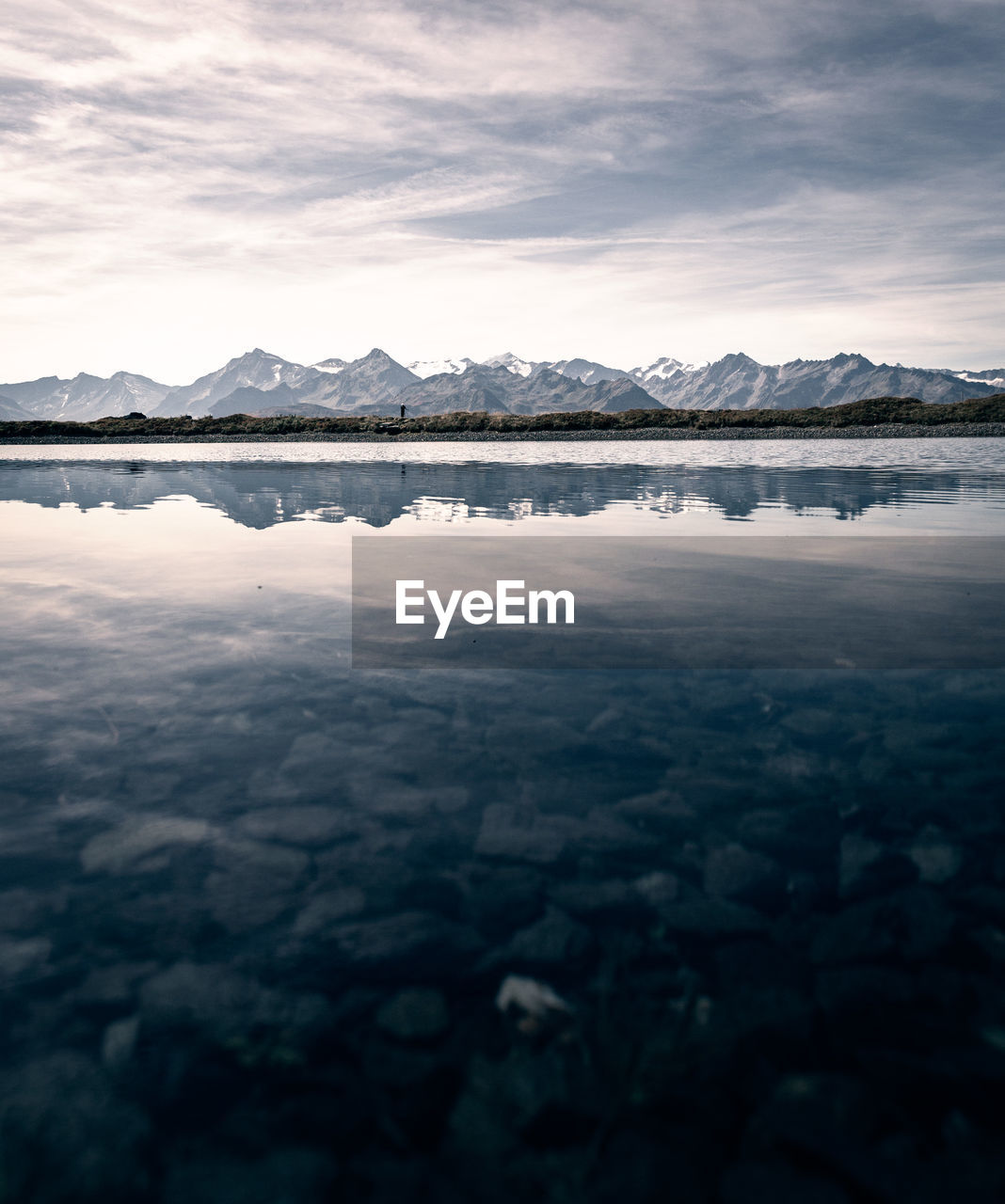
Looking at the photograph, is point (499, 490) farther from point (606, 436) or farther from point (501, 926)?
point (606, 436)

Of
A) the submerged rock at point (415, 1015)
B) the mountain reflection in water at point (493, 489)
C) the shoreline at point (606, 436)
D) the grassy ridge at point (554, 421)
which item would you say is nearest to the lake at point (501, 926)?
the submerged rock at point (415, 1015)

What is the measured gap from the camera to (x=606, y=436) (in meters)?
134

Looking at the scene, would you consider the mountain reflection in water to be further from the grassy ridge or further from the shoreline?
the grassy ridge

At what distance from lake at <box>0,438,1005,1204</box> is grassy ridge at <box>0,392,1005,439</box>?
448 ft

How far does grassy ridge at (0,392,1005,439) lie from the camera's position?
138375 millimetres

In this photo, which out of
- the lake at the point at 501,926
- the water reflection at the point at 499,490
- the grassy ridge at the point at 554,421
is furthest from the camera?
the grassy ridge at the point at 554,421

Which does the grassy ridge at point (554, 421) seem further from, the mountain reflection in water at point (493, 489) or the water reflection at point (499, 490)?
the mountain reflection in water at point (493, 489)

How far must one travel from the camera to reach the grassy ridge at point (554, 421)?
454 ft

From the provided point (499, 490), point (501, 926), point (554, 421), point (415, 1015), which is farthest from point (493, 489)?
point (554, 421)

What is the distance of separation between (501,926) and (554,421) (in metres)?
155

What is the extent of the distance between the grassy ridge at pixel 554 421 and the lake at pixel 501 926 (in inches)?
5377

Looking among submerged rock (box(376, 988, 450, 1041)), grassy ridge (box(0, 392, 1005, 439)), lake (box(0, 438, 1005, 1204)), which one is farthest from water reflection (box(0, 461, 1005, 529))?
grassy ridge (box(0, 392, 1005, 439))

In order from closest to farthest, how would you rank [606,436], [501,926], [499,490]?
[501,926], [499,490], [606,436]

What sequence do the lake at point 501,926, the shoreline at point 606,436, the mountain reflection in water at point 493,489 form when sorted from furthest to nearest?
1. the shoreline at point 606,436
2. the mountain reflection in water at point 493,489
3. the lake at point 501,926
